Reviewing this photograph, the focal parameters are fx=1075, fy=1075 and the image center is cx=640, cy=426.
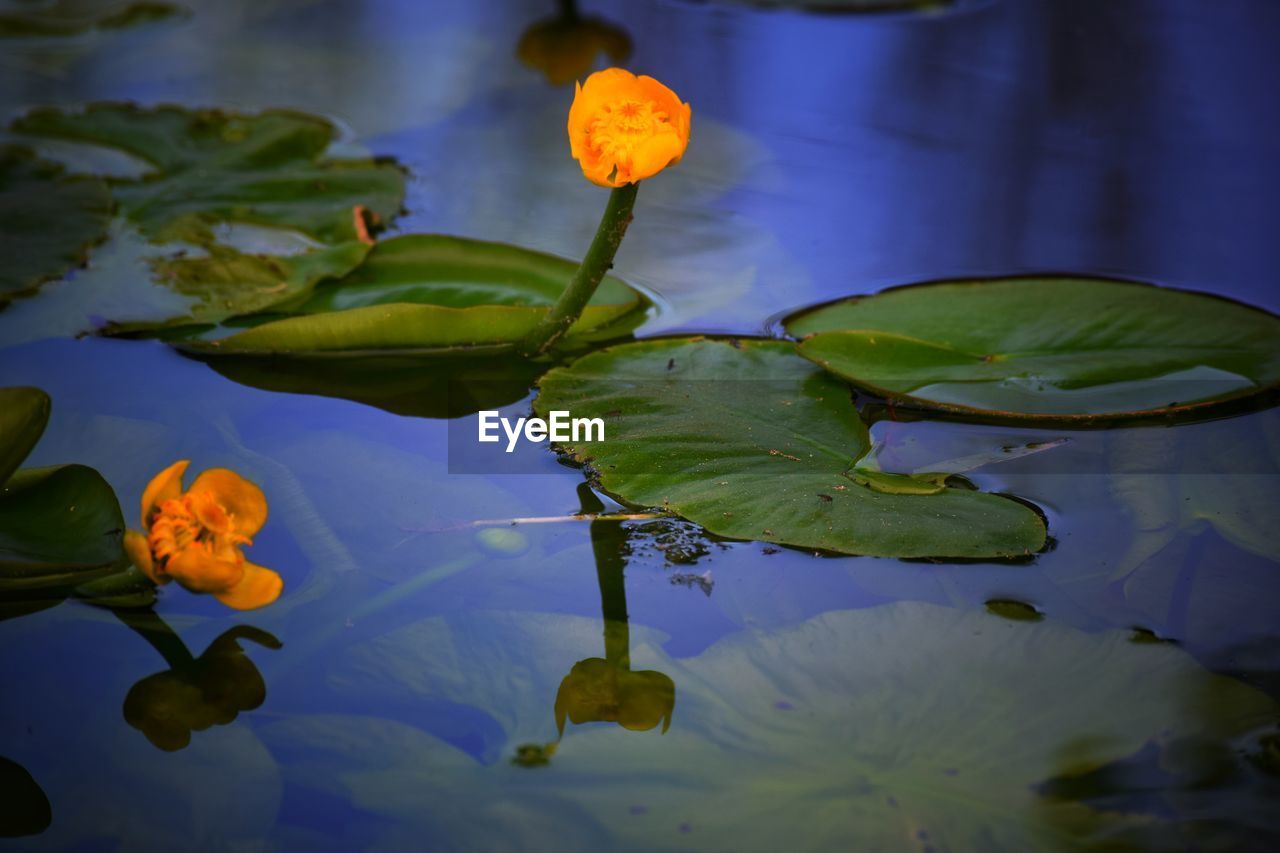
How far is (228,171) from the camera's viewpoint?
1.73 meters

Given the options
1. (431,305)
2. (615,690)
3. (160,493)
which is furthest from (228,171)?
(615,690)

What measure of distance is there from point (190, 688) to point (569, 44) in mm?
1847

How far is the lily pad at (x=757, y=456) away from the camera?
1.01m

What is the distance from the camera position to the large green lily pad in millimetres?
799

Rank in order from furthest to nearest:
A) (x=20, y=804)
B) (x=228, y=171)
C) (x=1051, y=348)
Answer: (x=228, y=171), (x=1051, y=348), (x=20, y=804)

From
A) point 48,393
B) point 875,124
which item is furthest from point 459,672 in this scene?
point 875,124

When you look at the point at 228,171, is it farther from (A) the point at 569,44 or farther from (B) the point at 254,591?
(B) the point at 254,591

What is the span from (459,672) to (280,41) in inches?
76.6

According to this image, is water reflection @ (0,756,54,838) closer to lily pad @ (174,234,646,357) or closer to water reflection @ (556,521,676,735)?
water reflection @ (556,521,676,735)

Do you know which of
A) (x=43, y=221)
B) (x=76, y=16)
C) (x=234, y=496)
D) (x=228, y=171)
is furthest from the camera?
(x=76, y=16)

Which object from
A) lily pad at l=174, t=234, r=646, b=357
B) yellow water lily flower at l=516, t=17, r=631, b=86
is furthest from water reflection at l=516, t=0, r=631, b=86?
lily pad at l=174, t=234, r=646, b=357

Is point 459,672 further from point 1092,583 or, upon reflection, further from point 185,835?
point 1092,583

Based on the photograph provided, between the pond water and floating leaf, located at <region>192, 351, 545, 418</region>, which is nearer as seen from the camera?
the pond water

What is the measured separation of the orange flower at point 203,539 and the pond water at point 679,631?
7 centimetres
